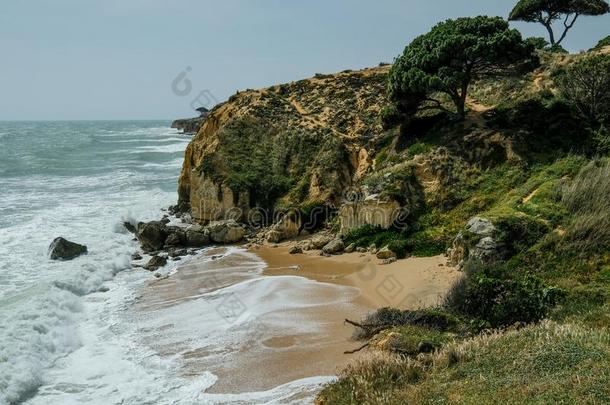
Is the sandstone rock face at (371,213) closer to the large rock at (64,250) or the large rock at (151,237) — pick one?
the large rock at (151,237)

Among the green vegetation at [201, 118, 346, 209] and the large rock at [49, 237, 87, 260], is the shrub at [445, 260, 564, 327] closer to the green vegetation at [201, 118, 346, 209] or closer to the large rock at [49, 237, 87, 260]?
the green vegetation at [201, 118, 346, 209]

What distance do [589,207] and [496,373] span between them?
9.37m

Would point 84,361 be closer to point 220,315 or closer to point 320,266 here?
point 220,315

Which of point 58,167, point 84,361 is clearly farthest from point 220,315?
point 58,167

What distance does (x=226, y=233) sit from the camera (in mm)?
25500

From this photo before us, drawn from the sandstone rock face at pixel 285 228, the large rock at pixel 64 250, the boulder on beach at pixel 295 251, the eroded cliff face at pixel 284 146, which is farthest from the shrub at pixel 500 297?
the large rock at pixel 64 250

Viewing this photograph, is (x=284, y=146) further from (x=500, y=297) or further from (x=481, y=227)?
(x=500, y=297)

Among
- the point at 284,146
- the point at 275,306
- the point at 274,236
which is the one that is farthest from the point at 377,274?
the point at 284,146

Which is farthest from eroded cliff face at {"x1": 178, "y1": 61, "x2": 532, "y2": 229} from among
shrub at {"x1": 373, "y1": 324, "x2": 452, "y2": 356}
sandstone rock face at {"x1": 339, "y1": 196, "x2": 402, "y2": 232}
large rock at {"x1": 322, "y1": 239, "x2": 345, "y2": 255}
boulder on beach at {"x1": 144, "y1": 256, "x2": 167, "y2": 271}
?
shrub at {"x1": 373, "y1": 324, "x2": 452, "y2": 356}

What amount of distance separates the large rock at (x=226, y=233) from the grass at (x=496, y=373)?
16248 millimetres

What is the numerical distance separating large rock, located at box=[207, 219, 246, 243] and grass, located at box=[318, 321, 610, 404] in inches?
640

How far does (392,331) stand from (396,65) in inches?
707

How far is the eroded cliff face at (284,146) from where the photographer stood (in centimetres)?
2836

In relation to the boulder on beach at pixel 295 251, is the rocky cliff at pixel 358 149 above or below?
above
